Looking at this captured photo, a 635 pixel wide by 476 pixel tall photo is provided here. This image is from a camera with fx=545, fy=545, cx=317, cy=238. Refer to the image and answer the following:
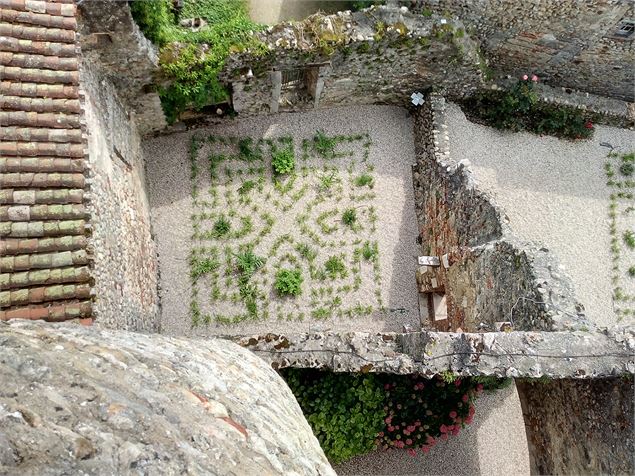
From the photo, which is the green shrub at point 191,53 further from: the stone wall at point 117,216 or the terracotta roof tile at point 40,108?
the terracotta roof tile at point 40,108

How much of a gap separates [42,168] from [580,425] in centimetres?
731

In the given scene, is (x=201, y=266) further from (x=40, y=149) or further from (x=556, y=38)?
(x=556, y=38)

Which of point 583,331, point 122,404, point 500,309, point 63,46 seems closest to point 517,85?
point 500,309

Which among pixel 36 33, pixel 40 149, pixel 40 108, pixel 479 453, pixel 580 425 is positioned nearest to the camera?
pixel 40 149

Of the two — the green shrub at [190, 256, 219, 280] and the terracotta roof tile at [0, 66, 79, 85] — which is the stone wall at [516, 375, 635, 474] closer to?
the green shrub at [190, 256, 219, 280]

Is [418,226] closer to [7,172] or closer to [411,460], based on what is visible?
[411,460]

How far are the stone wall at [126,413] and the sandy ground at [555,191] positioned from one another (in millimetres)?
9519

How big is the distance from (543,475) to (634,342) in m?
3.30

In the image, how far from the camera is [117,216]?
833cm

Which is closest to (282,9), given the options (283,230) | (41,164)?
(283,230)

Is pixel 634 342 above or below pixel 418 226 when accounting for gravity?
below

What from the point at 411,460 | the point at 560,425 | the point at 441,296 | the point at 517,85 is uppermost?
the point at 517,85

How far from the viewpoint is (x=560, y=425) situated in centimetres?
763

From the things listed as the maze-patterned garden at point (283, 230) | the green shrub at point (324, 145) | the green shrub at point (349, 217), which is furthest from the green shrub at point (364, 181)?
the green shrub at point (324, 145)
